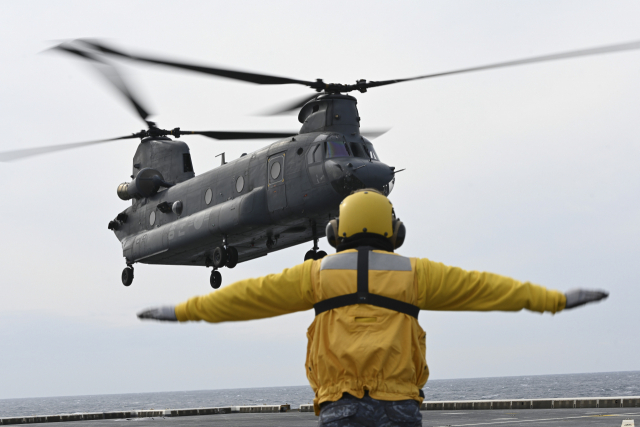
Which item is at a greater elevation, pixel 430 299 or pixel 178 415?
pixel 430 299

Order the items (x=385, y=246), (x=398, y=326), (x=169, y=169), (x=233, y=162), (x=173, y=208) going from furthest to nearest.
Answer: (x=169, y=169) → (x=173, y=208) → (x=233, y=162) → (x=385, y=246) → (x=398, y=326)

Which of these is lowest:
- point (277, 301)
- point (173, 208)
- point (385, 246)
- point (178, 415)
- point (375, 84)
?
point (178, 415)

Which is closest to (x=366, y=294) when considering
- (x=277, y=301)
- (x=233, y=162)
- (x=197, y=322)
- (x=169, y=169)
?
(x=277, y=301)

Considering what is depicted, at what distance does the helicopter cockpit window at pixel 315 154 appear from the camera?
68.9 ft

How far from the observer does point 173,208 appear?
26.6m

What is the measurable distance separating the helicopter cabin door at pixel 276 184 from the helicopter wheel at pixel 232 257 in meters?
2.78

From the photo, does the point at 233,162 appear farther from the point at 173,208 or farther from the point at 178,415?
the point at 178,415

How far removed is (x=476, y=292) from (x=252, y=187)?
64.1ft

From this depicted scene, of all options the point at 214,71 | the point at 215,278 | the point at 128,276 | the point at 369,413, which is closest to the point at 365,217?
the point at 369,413

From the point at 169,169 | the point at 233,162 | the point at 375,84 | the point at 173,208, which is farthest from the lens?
the point at 169,169

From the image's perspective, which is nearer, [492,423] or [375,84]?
[492,423]

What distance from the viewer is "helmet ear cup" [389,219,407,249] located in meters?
4.33

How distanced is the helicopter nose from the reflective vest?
15.9 metres

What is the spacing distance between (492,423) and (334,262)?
14.1m
